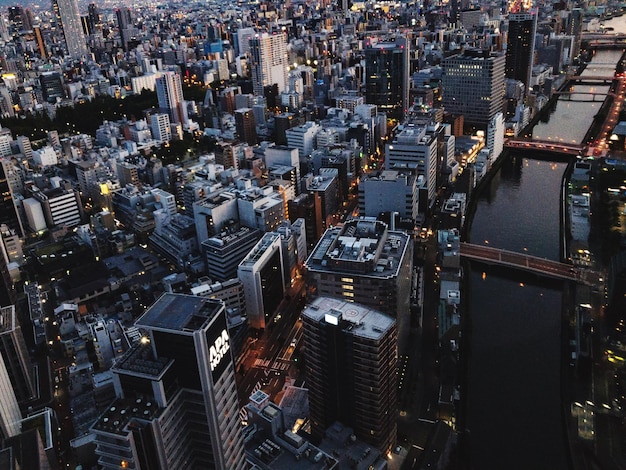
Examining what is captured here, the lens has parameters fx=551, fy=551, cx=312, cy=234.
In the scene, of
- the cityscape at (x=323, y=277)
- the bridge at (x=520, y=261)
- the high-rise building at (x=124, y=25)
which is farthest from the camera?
the high-rise building at (x=124, y=25)

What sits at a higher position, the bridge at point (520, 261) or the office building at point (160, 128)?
the office building at point (160, 128)

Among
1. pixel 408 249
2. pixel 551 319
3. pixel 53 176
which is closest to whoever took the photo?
pixel 408 249

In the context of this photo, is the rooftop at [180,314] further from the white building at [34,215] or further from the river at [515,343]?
the white building at [34,215]

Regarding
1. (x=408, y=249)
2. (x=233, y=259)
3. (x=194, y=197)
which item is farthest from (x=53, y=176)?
(x=408, y=249)

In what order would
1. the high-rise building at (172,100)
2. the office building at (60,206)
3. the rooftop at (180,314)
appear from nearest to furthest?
A: the rooftop at (180,314) < the office building at (60,206) < the high-rise building at (172,100)

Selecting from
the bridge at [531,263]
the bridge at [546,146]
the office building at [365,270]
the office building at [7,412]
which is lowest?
the bridge at [531,263]

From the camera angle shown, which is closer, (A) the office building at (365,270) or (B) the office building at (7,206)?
(A) the office building at (365,270)

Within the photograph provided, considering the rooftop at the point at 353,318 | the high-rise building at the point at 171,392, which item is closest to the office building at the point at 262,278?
the rooftop at the point at 353,318

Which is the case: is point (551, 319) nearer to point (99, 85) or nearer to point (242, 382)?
point (242, 382)
